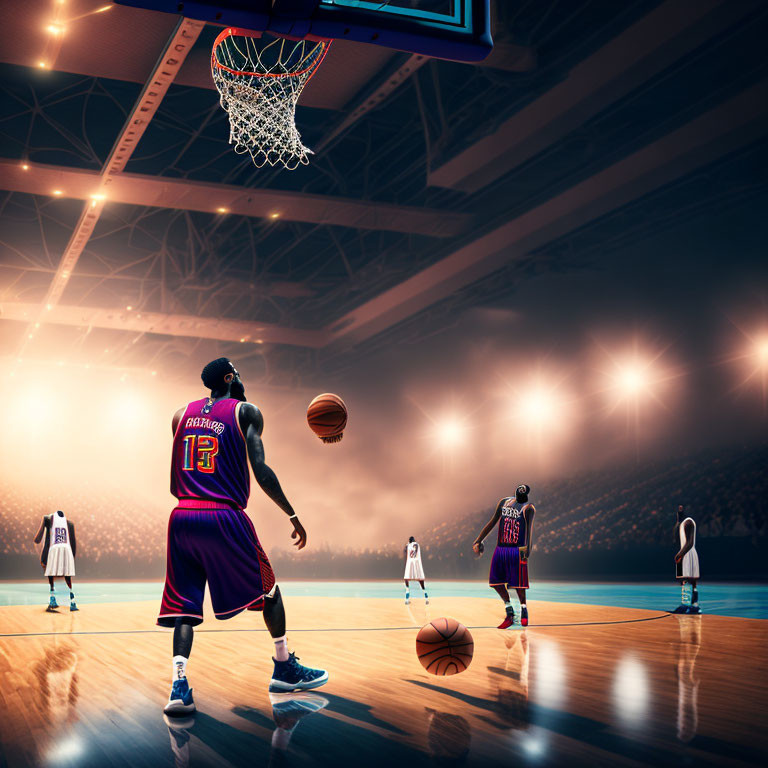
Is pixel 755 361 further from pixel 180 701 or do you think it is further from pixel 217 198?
pixel 180 701

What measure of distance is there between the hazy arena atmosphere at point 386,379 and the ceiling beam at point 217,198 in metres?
0.06

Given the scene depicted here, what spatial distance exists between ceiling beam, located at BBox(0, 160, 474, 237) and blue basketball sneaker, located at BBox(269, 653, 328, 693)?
10771 millimetres

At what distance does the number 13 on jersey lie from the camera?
14.1 feet

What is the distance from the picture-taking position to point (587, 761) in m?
3.22

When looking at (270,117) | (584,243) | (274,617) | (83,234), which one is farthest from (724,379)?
(274,617)

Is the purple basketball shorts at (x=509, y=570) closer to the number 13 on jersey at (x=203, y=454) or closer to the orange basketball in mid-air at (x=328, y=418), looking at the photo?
the orange basketball in mid-air at (x=328, y=418)

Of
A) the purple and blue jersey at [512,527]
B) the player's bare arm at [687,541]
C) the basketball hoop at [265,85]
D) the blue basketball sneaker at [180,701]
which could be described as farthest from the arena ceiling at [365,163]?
the blue basketball sneaker at [180,701]

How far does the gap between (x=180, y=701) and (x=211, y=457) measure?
1237 mm

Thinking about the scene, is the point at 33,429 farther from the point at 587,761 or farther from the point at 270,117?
the point at 587,761

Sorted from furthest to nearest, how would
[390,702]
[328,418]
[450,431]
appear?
1. [450,431]
2. [328,418]
3. [390,702]

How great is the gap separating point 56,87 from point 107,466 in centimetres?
1445

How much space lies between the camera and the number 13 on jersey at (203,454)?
14.1 feet

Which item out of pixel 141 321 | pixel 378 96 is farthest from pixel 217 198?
pixel 141 321

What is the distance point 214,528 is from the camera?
166 inches
